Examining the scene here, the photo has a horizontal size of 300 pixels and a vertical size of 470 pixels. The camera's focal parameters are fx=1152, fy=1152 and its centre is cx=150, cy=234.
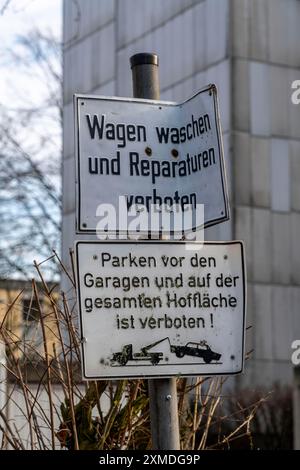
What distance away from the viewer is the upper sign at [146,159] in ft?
14.1

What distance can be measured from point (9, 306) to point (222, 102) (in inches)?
838

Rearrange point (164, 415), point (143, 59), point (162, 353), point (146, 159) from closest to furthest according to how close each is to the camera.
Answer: point (162, 353), point (164, 415), point (146, 159), point (143, 59)

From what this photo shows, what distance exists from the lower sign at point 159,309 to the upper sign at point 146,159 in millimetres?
126

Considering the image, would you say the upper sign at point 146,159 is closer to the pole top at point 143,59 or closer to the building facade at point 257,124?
the pole top at point 143,59

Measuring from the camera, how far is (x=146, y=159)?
442 centimetres

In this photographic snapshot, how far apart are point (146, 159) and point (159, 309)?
0.62 m

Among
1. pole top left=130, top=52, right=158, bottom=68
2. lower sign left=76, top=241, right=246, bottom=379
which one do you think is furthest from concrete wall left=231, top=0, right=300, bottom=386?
lower sign left=76, top=241, right=246, bottom=379

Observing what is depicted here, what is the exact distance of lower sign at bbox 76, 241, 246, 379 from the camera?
160 inches

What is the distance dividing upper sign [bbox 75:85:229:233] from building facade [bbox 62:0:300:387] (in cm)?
2073

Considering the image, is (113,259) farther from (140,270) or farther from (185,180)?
(185,180)

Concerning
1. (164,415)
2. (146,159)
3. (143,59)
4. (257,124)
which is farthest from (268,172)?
(164,415)

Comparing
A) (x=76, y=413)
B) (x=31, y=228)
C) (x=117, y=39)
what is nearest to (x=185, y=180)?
(x=76, y=413)

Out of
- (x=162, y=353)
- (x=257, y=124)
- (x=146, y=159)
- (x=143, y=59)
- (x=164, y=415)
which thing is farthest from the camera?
(x=257, y=124)

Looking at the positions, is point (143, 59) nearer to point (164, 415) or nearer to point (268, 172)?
point (164, 415)
